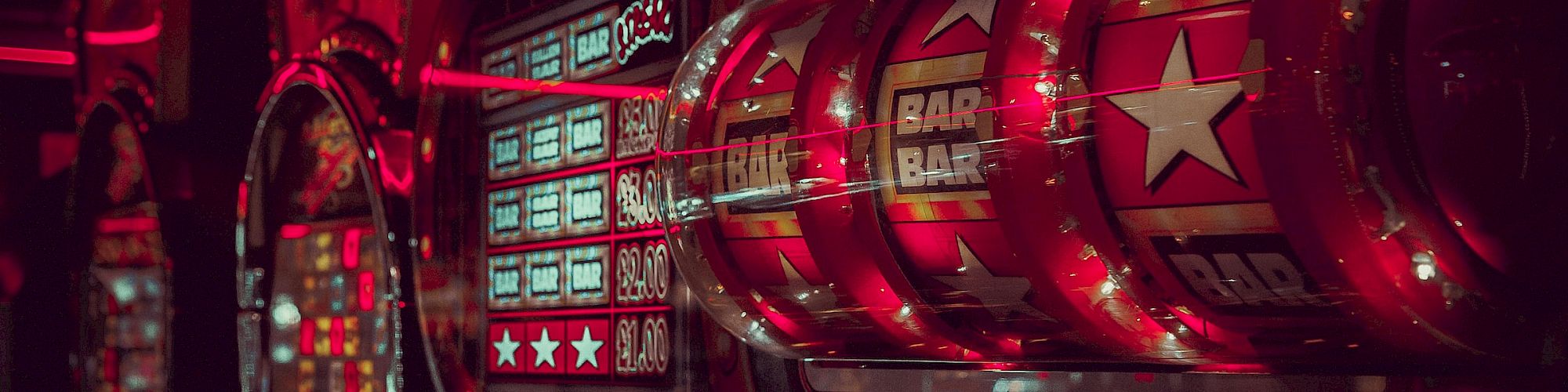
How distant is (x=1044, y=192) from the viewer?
0.91 m

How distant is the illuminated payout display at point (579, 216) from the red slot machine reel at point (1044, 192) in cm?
107

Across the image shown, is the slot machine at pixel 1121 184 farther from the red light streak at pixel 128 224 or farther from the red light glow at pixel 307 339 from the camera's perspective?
the red light streak at pixel 128 224

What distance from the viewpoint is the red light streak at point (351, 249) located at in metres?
2.86

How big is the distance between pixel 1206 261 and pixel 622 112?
4.38 feet

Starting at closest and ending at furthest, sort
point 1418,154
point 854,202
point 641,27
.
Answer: point 1418,154, point 854,202, point 641,27

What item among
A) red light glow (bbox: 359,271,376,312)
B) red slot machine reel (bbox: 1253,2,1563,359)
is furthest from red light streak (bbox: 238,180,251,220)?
red slot machine reel (bbox: 1253,2,1563,359)

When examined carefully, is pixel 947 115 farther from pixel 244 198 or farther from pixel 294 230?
pixel 244 198

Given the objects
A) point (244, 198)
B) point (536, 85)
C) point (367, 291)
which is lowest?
point (367, 291)

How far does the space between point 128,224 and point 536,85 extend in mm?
2231

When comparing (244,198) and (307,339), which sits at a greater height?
(244,198)

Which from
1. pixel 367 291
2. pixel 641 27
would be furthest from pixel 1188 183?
pixel 367 291

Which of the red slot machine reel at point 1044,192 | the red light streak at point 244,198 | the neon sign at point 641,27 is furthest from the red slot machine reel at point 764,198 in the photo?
the red light streak at point 244,198

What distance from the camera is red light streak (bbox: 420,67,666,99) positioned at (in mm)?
2041

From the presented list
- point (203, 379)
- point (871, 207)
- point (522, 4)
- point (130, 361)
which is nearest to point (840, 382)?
point (871, 207)
